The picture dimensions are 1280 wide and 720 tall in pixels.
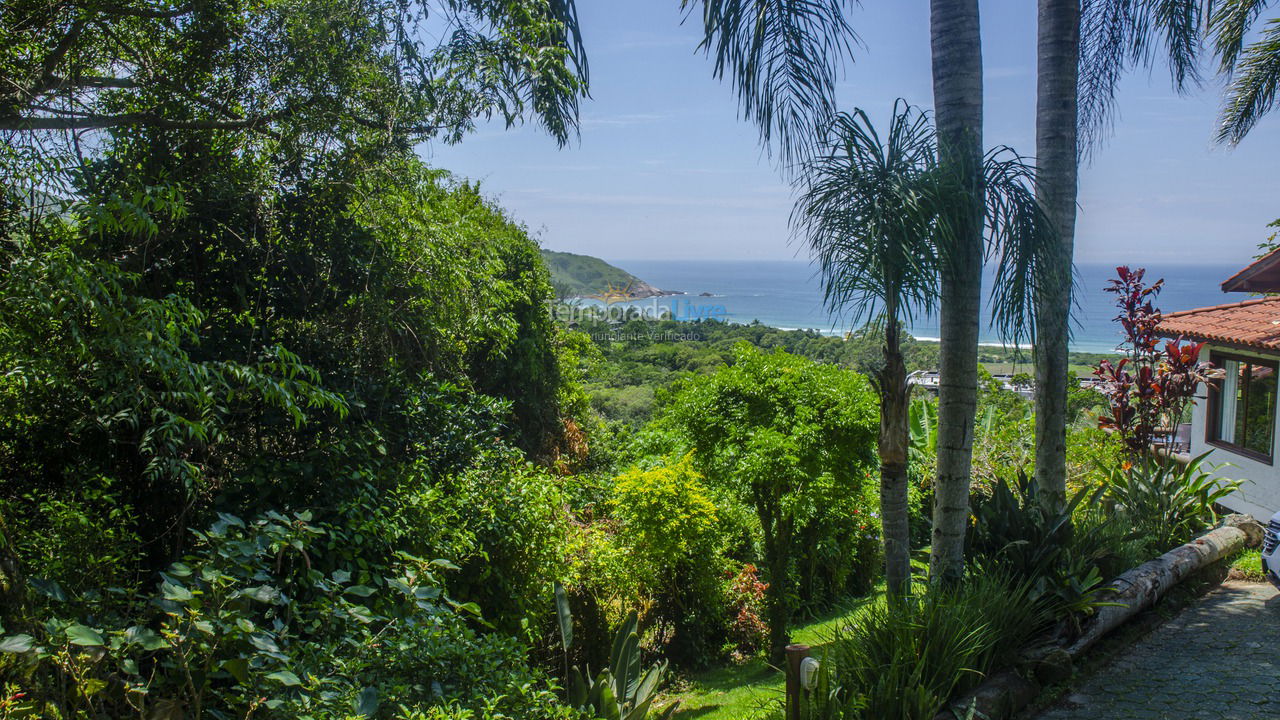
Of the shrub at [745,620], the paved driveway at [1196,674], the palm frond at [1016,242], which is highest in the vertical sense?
the palm frond at [1016,242]

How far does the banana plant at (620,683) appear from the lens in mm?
4906

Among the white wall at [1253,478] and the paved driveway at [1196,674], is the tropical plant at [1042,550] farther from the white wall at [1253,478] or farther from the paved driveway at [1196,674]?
the white wall at [1253,478]

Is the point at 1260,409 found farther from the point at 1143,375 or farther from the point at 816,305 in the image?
the point at 816,305

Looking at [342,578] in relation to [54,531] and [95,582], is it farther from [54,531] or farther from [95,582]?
[54,531]

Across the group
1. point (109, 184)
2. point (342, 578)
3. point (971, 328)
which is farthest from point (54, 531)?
point (971, 328)

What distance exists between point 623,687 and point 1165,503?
6085mm

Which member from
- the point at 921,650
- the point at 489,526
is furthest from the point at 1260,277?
the point at 489,526

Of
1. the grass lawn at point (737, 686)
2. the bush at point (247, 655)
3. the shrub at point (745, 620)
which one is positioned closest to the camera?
the bush at point (247, 655)

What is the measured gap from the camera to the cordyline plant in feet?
28.1

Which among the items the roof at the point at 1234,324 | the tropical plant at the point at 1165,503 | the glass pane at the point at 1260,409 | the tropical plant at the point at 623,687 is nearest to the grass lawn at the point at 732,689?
the tropical plant at the point at 623,687

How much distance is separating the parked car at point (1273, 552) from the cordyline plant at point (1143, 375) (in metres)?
2.74

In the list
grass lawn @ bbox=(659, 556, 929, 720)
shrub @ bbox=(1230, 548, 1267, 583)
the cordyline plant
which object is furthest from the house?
grass lawn @ bbox=(659, 556, 929, 720)

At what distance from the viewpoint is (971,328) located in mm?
5148

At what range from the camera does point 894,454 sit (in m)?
5.12
